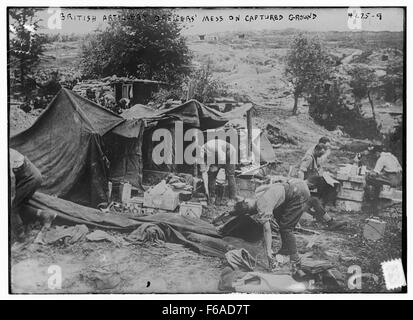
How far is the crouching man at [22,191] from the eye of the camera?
4242mm

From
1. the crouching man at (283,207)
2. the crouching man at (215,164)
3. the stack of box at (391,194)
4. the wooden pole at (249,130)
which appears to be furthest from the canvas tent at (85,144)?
the stack of box at (391,194)

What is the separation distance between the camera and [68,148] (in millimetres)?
4293

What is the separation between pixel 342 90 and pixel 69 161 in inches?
109

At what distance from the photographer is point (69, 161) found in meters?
4.29

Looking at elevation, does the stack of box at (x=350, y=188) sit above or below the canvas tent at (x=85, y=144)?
below

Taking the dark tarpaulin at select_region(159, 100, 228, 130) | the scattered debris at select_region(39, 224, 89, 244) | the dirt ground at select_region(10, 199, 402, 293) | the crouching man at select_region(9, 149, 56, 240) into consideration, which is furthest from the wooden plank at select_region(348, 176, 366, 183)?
the crouching man at select_region(9, 149, 56, 240)

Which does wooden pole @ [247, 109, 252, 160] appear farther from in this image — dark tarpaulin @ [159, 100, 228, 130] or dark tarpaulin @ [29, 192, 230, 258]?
dark tarpaulin @ [29, 192, 230, 258]

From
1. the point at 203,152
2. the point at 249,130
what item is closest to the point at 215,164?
the point at 203,152

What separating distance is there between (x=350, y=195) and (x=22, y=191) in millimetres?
3186

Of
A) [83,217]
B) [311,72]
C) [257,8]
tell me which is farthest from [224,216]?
[257,8]

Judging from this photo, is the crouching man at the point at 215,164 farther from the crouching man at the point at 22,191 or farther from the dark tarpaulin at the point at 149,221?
the crouching man at the point at 22,191

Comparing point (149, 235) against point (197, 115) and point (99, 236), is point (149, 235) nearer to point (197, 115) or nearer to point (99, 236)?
point (99, 236)

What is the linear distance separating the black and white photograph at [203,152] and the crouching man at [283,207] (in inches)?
0.5

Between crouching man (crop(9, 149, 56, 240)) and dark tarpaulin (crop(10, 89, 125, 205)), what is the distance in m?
0.07
